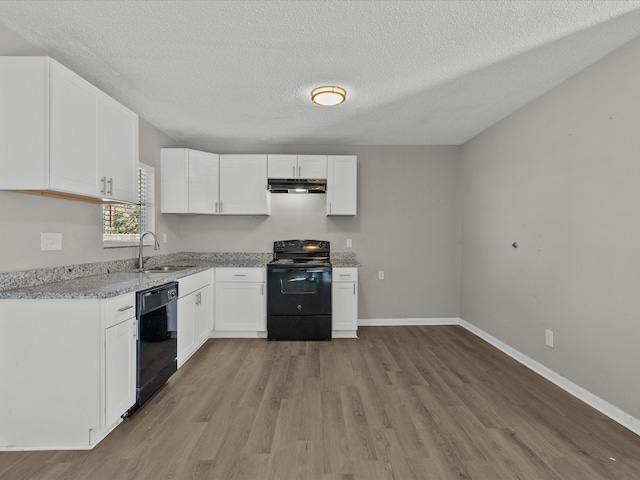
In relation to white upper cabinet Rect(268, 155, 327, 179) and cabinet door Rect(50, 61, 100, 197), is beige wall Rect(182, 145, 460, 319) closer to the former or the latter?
white upper cabinet Rect(268, 155, 327, 179)

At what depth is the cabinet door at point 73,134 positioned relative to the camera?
1881 mm

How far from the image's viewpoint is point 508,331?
11.0 feet

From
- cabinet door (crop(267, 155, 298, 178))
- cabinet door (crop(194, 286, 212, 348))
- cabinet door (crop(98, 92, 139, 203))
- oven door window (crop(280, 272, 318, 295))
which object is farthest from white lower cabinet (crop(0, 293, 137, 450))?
cabinet door (crop(267, 155, 298, 178))

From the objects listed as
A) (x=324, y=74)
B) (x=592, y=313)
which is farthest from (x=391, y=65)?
(x=592, y=313)

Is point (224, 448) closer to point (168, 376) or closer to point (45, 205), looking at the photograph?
point (168, 376)

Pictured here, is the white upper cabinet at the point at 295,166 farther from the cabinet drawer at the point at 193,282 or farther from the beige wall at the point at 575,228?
the beige wall at the point at 575,228

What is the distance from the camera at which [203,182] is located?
13.1ft

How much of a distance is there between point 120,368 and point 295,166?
287 cm

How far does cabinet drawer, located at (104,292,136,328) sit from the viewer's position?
1.88m

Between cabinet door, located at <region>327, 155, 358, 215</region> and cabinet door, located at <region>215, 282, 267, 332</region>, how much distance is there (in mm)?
1408

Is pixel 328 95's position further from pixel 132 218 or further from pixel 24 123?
pixel 132 218

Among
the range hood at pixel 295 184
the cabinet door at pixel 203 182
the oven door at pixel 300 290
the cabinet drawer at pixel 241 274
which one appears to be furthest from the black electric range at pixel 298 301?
the cabinet door at pixel 203 182

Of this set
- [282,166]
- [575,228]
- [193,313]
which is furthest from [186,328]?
[575,228]

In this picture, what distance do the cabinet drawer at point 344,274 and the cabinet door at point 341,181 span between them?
0.78 meters
